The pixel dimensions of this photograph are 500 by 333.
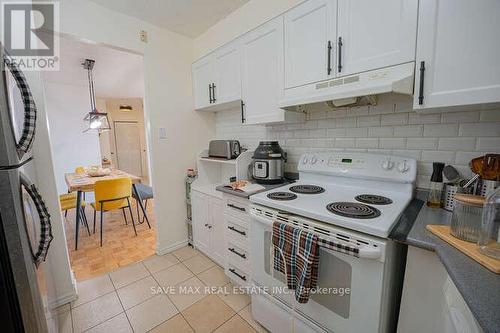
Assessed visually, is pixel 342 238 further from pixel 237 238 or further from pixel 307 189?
pixel 237 238

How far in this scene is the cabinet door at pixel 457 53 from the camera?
845 mm

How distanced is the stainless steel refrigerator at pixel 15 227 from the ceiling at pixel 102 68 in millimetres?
1548

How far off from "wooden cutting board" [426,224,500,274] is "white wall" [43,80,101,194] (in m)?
5.06

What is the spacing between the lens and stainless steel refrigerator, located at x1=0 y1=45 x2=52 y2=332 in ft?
2.34

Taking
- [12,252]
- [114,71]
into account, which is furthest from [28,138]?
[114,71]

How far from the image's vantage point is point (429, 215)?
1.03 meters

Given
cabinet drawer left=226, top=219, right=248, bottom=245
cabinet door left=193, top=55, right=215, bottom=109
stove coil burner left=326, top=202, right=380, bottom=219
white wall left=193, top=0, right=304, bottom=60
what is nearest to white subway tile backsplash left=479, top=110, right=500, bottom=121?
stove coil burner left=326, top=202, right=380, bottom=219

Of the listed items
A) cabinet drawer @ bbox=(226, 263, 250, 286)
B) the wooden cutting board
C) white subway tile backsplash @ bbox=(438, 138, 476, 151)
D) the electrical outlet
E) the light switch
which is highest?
the electrical outlet

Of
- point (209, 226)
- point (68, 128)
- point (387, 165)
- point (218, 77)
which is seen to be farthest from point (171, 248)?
point (68, 128)

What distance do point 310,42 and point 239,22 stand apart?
972mm

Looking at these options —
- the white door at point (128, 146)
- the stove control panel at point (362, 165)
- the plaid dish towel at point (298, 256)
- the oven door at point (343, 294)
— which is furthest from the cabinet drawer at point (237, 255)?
the white door at point (128, 146)

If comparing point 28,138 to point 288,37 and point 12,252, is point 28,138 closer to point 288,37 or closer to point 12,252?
point 12,252

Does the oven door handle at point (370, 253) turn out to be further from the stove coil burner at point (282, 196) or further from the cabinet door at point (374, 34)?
Answer: the cabinet door at point (374, 34)

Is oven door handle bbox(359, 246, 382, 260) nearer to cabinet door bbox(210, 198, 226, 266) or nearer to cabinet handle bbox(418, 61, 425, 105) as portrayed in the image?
cabinet handle bbox(418, 61, 425, 105)
